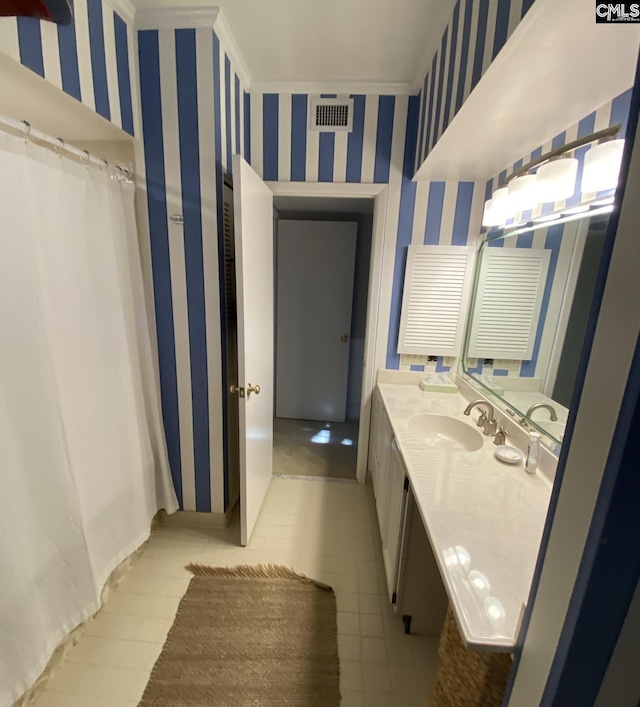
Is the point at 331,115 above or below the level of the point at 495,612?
above

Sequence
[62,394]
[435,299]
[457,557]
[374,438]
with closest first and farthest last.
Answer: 1. [457,557]
2. [62,394]
3. [435,299]
4. [374,438]

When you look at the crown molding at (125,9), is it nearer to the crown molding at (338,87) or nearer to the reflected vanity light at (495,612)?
the crown molding at (338,87)

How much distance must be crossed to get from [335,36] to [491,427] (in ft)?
6.18

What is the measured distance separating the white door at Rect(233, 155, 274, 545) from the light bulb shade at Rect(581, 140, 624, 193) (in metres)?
1.26

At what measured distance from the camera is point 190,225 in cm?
159

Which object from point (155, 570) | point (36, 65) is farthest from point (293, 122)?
point (155, 570)

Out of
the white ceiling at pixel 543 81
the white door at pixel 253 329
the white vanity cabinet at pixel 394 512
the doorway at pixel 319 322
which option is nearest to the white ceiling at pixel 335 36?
the white ceiling at pixel 543 81

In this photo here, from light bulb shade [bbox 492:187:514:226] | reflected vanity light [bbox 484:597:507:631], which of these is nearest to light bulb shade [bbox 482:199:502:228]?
light bulb shade [bbox 492:187:514:226]

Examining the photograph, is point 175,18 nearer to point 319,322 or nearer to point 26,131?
point 26,131

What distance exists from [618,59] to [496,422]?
1.22 meters

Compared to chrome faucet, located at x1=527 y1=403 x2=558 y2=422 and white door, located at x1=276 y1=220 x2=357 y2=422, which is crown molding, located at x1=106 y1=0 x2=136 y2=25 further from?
chrome faucet, located at x1=527 y1=403 x2=558 y2=422

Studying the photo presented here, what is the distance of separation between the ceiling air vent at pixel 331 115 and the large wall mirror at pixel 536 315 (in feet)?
3.51

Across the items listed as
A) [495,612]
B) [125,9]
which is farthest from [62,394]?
[125,9]

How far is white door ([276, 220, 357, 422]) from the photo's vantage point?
10.0 feet
